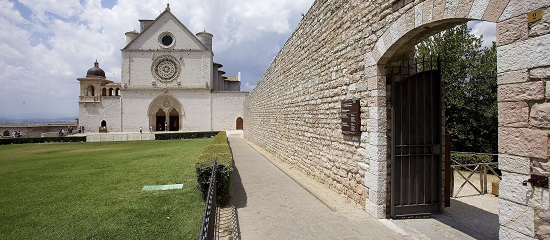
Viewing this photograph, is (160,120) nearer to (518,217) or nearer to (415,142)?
(415,142)

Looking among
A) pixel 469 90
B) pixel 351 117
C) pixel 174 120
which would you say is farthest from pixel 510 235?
pixel 174 120

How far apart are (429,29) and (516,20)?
4.61 feet

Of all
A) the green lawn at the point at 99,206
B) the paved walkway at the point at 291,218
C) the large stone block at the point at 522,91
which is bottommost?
the green lawn at the point at 99,206

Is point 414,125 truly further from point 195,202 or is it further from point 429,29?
point 195,202

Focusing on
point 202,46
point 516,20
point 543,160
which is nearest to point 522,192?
point 543,160

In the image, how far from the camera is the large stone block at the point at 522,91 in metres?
2.70

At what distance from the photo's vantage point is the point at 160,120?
146 ft

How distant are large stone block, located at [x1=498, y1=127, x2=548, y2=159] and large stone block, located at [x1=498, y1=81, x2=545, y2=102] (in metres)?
0.29

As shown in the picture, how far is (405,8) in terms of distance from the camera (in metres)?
4.42

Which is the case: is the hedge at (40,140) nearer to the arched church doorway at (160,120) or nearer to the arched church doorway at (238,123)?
the arched church doorway at (160,120)

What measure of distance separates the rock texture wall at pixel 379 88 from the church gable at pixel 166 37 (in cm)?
3444

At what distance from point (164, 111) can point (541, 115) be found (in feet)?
146

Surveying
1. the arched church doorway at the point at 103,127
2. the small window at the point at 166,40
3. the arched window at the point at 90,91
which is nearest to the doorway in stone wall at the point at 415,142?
the small window at the point at 166,40

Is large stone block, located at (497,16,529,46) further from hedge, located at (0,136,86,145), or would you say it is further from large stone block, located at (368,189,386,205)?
hedge, located at (0,136,86,145)
